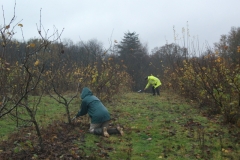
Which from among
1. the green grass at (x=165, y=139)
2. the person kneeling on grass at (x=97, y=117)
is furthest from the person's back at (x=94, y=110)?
the green grass at (x=165, y=139)

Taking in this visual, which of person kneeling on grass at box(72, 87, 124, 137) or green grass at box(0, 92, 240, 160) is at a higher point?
person kneeling on grass at box(72, 87, 124, 137)

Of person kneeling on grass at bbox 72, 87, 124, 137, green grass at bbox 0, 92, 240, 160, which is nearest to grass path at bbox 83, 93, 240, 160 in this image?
green grass at bbox 0, 92, 240, 160

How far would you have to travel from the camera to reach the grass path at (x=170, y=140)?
5.88 m

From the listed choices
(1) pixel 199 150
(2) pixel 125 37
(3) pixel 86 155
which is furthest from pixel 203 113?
(2) pixel 125 37

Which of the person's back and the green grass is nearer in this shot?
the green grass

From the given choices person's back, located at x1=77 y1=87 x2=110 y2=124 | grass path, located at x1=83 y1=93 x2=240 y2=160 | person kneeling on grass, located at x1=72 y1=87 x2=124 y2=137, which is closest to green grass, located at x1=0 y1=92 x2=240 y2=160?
grass path, located at x1=83 y1=93 x2=240 y2=160

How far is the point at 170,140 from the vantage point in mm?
6926

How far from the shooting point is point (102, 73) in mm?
14195

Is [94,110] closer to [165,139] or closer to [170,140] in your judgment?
[165,139]

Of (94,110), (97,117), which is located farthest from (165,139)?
(94,110)

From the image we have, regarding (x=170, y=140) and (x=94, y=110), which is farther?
(x=94, y=110)

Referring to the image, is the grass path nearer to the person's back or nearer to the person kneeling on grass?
the person kneeling on grass

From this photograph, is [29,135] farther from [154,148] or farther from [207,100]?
[207,100]

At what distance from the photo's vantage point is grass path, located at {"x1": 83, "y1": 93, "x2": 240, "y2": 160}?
5875 millimetres
